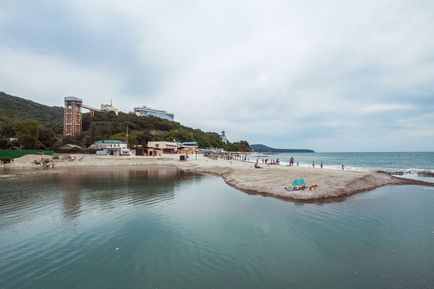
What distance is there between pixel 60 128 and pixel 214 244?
13991 centimetres

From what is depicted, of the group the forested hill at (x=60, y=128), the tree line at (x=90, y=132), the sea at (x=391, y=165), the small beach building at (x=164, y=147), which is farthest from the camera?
the small beach building at (x=164, y=147)

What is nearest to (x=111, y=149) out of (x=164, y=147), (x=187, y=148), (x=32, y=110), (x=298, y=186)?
(x=164, y=147)

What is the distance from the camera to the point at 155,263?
9320 mm

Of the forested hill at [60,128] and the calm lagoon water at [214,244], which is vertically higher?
the forested hill at [60,128]

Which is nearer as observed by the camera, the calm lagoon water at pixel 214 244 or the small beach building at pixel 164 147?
the calm lagoon water at pixel 214 244

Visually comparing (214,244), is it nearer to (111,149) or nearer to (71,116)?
(111,149)

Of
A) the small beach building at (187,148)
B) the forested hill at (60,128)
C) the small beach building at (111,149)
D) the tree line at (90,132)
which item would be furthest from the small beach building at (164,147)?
the tree line at (90,132)

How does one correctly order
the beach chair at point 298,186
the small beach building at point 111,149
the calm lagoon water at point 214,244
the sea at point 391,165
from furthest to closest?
the small beach building at point 111,149 → the sea at point 391,165 → the beach chair at point 298,186 → the calm lagoon water at point 214,244

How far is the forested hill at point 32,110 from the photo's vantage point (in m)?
128

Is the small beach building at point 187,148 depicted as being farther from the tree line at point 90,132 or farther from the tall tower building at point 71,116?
the tall tower building at point 71,116

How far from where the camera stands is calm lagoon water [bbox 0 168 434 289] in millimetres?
8242

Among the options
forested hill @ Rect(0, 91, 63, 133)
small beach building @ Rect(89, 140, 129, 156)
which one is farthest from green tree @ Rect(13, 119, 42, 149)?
forested hill @ Rect(0, 91, 63, 133)

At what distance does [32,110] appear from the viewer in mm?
146000

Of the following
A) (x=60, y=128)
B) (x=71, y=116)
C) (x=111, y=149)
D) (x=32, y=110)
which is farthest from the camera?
(x=32, y=110)
